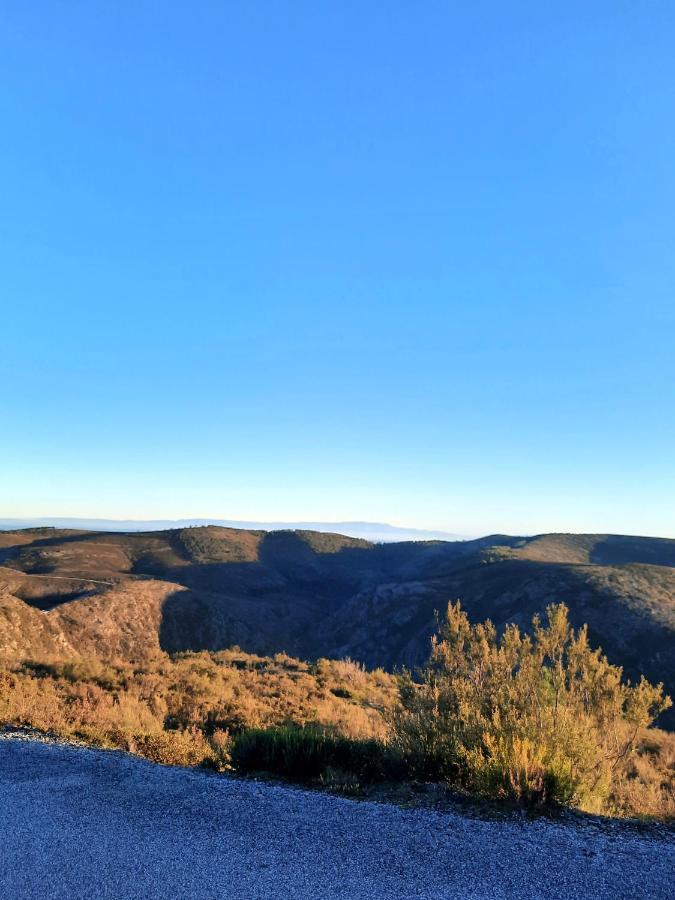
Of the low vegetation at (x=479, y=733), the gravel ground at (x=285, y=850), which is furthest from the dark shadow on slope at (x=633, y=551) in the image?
the gravel ground at (x=285, y=850)

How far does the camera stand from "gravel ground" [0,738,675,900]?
3611mm

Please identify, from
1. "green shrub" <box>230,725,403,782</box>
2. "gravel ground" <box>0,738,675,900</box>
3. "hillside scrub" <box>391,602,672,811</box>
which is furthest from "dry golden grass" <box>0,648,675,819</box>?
"gravel ground" <box>0,738,675,900</box>

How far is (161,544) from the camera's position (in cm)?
9156

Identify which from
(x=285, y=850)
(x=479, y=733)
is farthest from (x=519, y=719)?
(x=285, y=850)

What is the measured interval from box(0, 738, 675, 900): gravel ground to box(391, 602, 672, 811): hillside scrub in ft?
2.33

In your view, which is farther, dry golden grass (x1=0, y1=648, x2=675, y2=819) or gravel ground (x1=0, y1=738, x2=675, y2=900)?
dry golden grass (x1=0, y1=648, x2=675, y2=819)

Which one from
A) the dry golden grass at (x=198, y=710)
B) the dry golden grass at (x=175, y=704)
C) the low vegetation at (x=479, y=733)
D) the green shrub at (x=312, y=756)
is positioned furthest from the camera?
the dry golden grass at (x=175, y=704)

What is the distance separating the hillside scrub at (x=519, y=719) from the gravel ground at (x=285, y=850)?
0.71 m

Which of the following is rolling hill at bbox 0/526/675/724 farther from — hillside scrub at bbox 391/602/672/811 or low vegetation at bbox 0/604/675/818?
hillside scrub at bbox 391/602/672/811

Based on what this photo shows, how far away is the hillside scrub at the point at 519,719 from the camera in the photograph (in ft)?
17.9

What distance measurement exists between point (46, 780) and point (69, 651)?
Result: 38.8m

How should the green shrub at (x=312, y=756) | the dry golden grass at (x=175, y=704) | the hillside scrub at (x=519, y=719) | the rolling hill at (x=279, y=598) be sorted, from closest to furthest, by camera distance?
the hillside scrub at (x=519, y=719) < the green shrub at (x=312, y=756) < the dry golden grass at (x=175, y=704) < the rolling hill at (x=279, y=598)

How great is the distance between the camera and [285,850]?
4145 mm

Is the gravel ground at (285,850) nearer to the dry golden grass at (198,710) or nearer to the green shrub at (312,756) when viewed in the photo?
the green shrub at (312,756)
